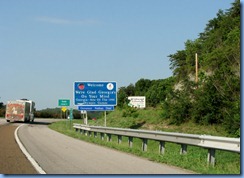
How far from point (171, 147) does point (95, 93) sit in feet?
37.9

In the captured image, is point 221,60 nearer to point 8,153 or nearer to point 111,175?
point 8,153

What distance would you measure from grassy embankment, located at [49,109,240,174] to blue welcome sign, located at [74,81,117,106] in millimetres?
2699

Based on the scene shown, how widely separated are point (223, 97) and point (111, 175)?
2242 cm

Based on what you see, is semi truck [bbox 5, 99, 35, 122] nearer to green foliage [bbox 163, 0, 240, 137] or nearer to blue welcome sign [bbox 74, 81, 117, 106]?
green foliage [bbox 163, 0, 240, 137]

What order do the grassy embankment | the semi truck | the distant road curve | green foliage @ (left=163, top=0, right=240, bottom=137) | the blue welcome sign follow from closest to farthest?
the distant road curve
the grassy embankment
green foliage @ (left=163, top=0, right=240, bottom=137)
the blue welcome sign
the semi truck

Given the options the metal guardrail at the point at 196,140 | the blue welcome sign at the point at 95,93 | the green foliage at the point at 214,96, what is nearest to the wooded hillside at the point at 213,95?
the green foliage at the point at 214,96

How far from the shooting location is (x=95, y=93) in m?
35.3


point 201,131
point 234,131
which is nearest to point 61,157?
point 234,131

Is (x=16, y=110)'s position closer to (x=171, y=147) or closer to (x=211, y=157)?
(x=171, y=147)

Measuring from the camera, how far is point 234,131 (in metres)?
27.8

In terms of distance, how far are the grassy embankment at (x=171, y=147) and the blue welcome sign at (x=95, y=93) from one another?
270 cm

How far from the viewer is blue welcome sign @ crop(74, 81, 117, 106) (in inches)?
1380

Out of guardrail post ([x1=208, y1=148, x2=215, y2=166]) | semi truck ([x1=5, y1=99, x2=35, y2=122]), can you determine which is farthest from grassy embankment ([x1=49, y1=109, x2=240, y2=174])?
semi truck ([x1=5, y1=99, x2=35, y2=122])

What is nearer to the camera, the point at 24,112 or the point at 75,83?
the point at 75,83
